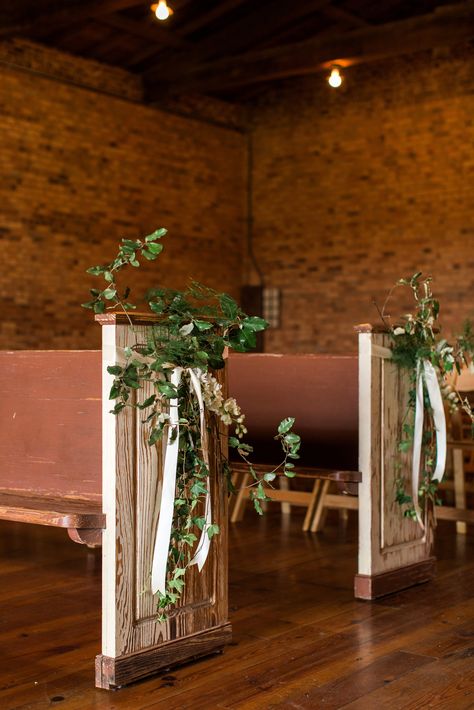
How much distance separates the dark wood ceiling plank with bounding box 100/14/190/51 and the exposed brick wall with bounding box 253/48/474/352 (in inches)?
74.0

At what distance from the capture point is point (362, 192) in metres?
10.7

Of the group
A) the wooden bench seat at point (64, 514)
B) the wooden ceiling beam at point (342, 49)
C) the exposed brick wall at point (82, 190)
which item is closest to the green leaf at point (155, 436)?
A: the wooden bench seat at point (64, 514)

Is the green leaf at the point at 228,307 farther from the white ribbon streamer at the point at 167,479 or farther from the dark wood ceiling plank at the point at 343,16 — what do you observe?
the dark wood ceiling plank at the point at 343,16

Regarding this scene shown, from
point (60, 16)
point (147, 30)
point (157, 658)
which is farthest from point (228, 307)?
point (147, 30)

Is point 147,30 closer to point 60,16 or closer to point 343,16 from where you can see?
point 60,16

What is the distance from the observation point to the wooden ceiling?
889 cm

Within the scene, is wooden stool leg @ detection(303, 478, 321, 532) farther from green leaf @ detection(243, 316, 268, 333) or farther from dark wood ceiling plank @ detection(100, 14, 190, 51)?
dark wood ceiling plank @ detection(100, 14, 190, 51)

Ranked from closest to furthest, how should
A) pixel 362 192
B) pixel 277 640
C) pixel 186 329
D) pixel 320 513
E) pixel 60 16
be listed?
pixel 186 329, pixel 277 640, pixel 320 513, pixel 60 16, pixel 362 192

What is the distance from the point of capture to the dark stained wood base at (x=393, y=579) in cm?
385

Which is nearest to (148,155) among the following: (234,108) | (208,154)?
(208,154)

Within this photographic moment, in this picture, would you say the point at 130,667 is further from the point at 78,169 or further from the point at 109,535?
the point at 78,169

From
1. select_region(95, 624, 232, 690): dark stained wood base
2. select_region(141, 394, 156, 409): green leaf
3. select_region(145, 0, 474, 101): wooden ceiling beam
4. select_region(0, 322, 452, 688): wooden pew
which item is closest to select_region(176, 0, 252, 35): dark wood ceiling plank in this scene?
select_region(145, 0, 474, 101): wooden ceiling beam

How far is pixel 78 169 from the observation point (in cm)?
985

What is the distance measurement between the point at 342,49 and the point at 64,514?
7814 millimetres
